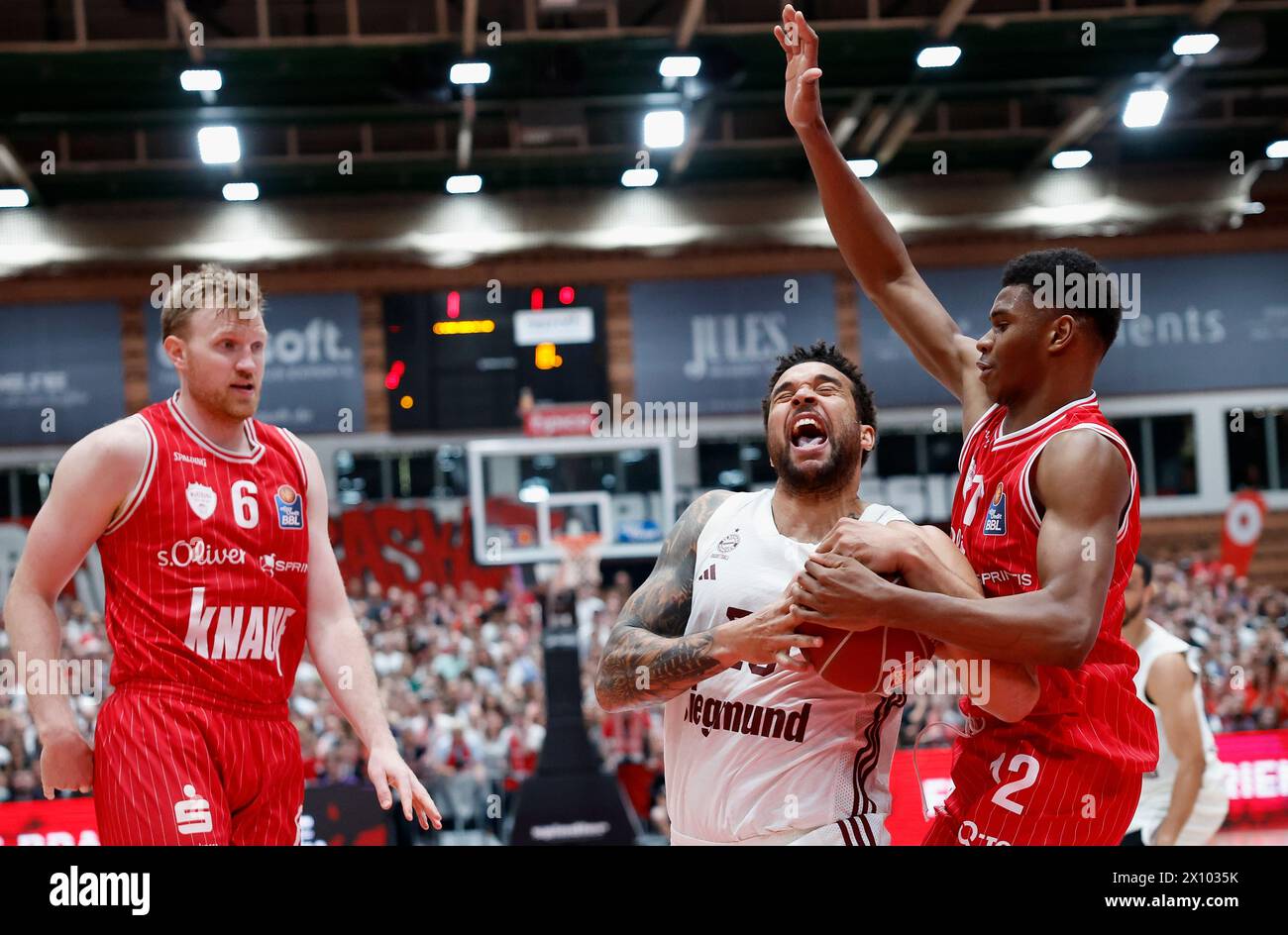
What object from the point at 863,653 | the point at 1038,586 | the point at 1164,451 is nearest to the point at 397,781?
the point at 863,653

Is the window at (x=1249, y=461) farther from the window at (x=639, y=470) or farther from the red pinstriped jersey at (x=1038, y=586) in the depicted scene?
the red pinstriped jersey at (x=1038, y=586)

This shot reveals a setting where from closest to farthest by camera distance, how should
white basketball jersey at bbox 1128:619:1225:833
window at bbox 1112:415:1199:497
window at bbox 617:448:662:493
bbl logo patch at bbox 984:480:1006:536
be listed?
bbl logo patch at bbox 984:480:1006:536 → white basketball jersey at bbox 1128:619:1225:833 → window at bbox 617:448:662:493 → window at bbox 1112:415:1199:497

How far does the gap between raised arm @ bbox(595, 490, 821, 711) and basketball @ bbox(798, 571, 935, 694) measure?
57 mm

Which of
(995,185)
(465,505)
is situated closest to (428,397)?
(465,505)

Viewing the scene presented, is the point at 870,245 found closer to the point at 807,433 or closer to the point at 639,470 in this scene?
the point at 807,433

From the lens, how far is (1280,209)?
1412 centimetres

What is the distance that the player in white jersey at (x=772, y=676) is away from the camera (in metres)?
2.57

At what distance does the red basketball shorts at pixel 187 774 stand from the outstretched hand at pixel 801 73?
71.7 inches

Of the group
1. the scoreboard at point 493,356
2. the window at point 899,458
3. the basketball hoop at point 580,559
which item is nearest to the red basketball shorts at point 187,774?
the basketball hoop at point 580,559

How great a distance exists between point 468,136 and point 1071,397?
445 inches

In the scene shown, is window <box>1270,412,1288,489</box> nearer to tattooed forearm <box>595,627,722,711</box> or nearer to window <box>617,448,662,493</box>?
window <box>617,448,662,493</box>

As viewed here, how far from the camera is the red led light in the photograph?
1334cm

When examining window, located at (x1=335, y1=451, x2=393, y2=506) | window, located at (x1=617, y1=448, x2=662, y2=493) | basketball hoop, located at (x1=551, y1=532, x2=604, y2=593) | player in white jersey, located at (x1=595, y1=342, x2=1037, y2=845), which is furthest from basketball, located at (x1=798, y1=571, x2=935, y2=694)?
window, located at (x1=335, y1=451, x2=393, y2=506)

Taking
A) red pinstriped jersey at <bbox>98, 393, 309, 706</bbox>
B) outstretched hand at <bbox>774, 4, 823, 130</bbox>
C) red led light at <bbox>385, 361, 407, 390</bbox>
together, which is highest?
red led light at <bbox>385, 361, 407, 390</bbox>
